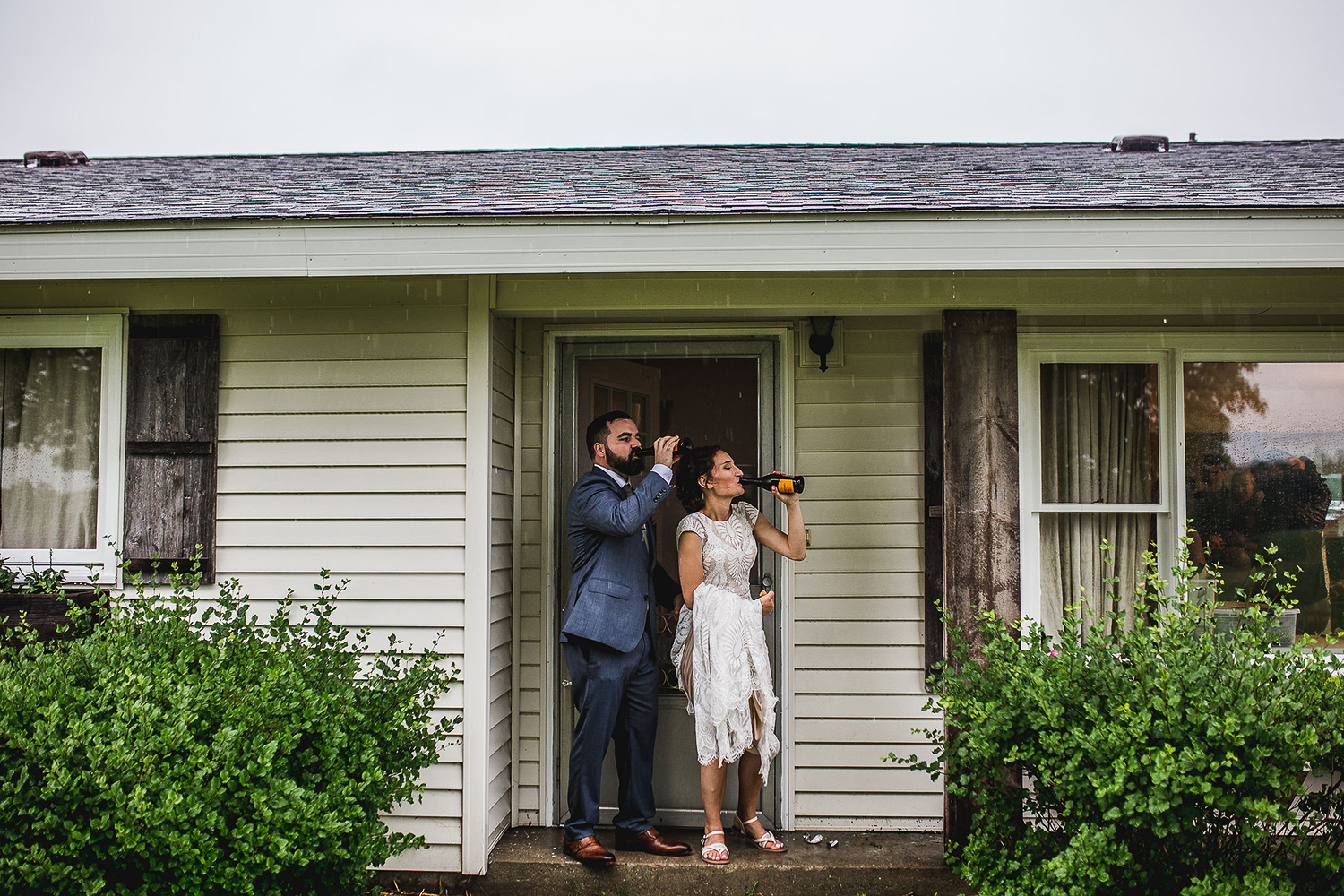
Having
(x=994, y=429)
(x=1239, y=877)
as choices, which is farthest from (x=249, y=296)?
(x=1239, y=877)

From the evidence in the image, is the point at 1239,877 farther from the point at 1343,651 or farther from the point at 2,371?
the point at 2,371

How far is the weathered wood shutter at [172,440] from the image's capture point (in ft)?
12.1

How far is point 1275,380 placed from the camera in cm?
386

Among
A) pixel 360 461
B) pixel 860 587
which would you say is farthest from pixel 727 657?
pixel 360 461

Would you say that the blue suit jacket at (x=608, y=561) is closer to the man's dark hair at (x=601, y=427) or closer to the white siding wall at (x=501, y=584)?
the man's dark hair at (x=601, y=427)

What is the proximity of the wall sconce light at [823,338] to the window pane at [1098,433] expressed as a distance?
93 cm

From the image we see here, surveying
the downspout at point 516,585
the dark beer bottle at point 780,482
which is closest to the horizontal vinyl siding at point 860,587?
→ the dark beer bottle at point 780,482

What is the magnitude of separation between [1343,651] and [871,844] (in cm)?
222

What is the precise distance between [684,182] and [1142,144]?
358 cm

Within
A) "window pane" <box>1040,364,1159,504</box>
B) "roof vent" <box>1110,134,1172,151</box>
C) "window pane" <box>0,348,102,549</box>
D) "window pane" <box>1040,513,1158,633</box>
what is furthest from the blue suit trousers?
"roof vent" <box>1110,134,1172,151</box>

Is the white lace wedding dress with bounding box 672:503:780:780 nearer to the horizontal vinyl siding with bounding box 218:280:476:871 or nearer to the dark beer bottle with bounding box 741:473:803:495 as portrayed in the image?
the dark beer bottle with bounding box 741:473:803:495

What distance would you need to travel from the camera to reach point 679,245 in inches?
120

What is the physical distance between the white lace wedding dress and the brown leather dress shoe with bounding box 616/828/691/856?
0.39 meters

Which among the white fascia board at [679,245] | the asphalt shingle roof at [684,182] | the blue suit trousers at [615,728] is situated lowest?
the blue suit trousers at [615,728]
